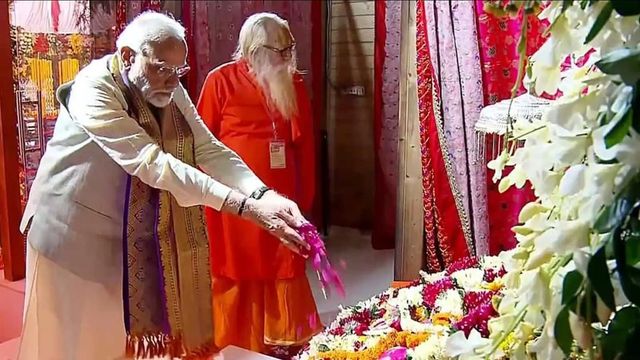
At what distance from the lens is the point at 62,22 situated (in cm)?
369

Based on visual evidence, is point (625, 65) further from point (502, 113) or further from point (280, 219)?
point (502, 113)

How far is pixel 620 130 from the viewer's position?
580mm

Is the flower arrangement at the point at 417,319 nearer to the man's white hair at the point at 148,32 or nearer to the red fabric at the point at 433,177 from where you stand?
the man's white hair at the point at 148,32

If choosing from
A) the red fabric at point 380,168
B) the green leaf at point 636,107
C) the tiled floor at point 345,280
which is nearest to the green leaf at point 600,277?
the green leaf at point 636,107

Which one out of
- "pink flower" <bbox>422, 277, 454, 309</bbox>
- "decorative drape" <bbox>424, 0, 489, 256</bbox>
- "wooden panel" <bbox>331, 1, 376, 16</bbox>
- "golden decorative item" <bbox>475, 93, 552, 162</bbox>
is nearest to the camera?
"pink flower" <bbox>422, 277, 454, 309</bbox>

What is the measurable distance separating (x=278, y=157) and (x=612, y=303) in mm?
2490

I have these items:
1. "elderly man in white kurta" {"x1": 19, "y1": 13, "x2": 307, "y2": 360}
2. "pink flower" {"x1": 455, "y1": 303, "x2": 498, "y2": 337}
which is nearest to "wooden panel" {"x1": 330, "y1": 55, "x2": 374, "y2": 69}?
"elderly man in white kurta" {"x1": 19, "y1": 13, "x2": 307, "y2": 360}

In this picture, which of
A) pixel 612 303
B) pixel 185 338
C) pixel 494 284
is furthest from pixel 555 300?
pixel 185 338

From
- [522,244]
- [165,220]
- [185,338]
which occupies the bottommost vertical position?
[185,338]

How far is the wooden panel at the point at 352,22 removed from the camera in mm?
4805

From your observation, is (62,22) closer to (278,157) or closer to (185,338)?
(278,157)

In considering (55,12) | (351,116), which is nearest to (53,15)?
(55,12)

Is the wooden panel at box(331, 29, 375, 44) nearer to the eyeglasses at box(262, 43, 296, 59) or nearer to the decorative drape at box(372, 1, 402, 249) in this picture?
the decorative drape at box(372, 1, 402, 249)

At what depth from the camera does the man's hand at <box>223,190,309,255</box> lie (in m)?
1.78
